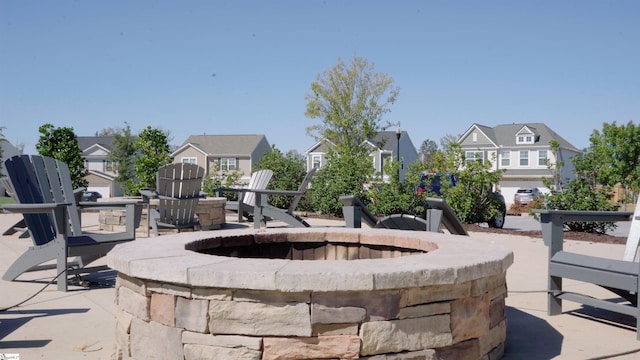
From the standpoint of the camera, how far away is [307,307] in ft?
7.81

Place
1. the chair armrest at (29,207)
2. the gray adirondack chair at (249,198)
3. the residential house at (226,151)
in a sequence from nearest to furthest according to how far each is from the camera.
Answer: the chair armrest at (29,207), the gray adirondack chair at (249,198), the residential house at (226,151)

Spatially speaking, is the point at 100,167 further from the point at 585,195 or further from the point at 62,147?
the point at 585,195

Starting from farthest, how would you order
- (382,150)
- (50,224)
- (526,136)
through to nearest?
(526,136)
(382,150)
(50,224)

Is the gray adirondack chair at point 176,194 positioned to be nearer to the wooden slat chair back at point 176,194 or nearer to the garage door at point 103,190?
the wooden slat chair back at point 176,194

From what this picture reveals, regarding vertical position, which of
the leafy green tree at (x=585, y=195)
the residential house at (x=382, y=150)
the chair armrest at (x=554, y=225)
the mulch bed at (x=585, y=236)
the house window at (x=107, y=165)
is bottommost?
the mulch bed at (x=585, y=236)

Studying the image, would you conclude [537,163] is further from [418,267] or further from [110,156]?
[418,267]

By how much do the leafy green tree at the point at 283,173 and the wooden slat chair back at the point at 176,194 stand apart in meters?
8.21

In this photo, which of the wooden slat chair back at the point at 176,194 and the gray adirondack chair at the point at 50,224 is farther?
the wooden slat chair back at the point at 176,194

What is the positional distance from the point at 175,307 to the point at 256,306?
0.44 m

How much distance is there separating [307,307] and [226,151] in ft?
131

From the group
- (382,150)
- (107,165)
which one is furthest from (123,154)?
(382,150)

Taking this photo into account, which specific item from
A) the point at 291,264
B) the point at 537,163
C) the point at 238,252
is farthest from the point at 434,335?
the point at 537,163

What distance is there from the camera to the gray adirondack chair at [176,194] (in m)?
6.83

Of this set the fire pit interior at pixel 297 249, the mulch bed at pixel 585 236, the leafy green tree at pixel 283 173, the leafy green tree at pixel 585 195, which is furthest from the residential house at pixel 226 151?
the fire pit interior at pixel 297 249
